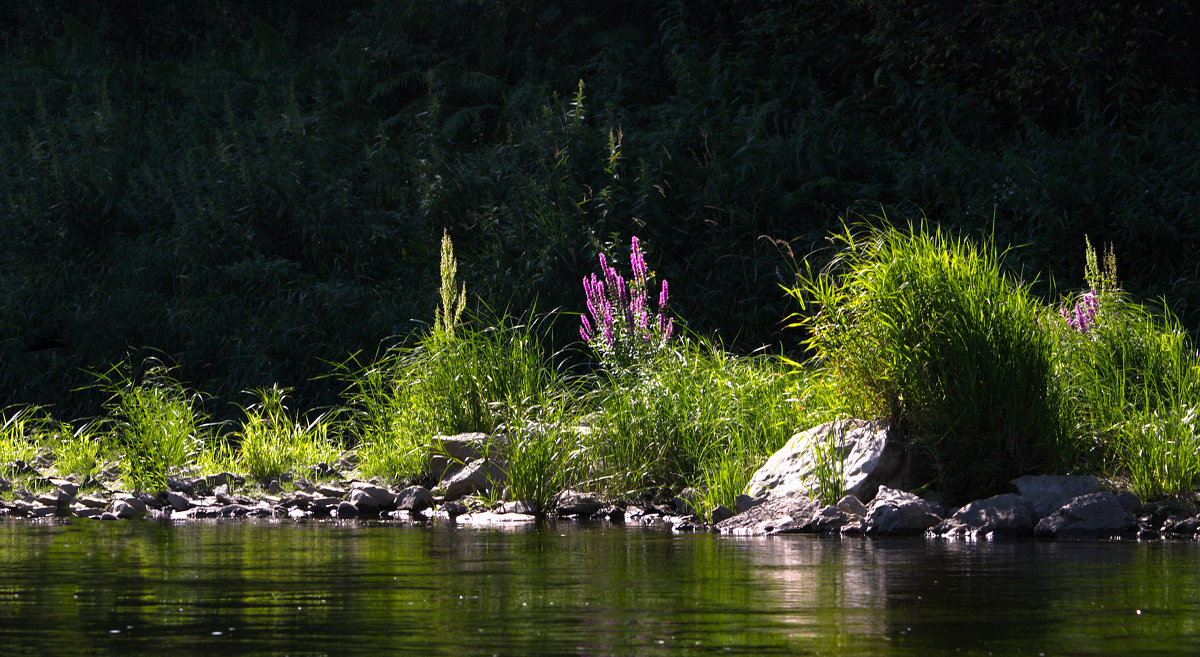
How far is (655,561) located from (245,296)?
935 centimetres

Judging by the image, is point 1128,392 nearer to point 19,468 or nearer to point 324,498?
point 324,498

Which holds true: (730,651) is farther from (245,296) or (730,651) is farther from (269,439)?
(245,296)

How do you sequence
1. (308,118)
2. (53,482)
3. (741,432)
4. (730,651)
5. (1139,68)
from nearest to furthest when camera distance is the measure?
1. (730,651)
2. (741,432)
3. (53,482)
4. (1139,68)
5. (308,118)

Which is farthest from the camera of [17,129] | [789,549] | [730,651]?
[17,129]

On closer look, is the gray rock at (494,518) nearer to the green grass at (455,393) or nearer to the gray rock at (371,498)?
the gray rock at (371,498)

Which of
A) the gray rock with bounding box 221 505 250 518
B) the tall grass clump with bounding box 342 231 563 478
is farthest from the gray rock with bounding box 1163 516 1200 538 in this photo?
the gray rock with bounding box 221 505 250 518

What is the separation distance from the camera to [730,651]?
124 inches

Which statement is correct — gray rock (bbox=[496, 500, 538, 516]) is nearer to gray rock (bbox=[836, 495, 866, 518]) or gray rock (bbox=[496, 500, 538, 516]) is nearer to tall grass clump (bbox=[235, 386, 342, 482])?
gray rock (bbox=[836, 495, 866, 518])

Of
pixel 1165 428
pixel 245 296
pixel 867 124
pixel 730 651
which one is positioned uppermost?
pixel 867 124

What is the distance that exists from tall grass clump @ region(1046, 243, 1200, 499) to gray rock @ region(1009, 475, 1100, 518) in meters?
0.25

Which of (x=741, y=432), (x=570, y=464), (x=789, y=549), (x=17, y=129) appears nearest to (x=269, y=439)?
(x=570, y=464)

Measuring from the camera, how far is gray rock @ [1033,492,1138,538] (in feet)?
20.0

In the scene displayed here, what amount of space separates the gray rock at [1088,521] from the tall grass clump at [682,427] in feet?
5.61

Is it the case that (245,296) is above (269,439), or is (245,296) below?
above
